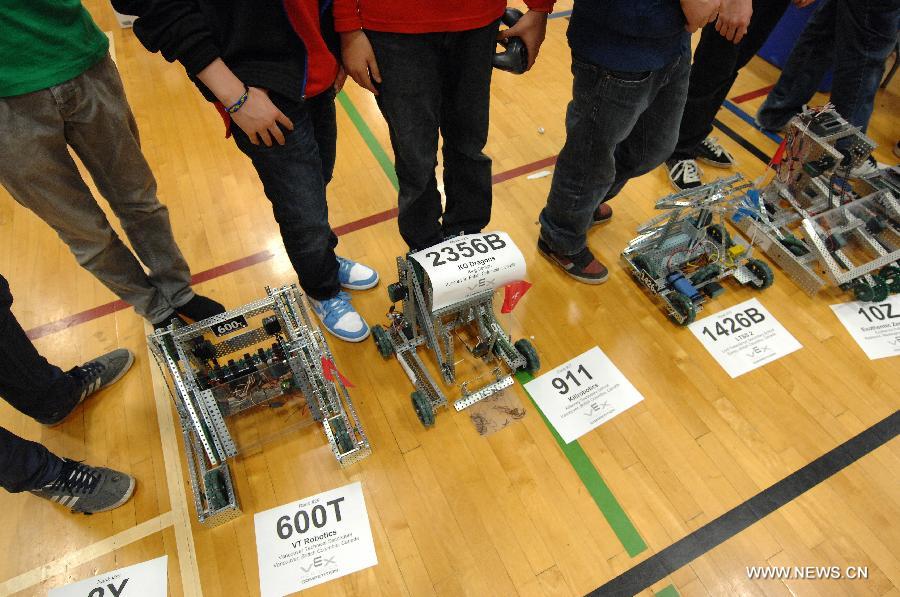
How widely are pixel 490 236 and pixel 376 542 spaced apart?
1.17 meters

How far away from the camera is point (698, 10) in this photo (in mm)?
1521

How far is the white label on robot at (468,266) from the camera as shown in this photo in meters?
1.79

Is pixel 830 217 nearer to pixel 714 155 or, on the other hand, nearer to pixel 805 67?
pixel 714 155

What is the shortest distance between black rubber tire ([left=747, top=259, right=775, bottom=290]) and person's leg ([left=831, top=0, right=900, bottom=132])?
44.4 inches

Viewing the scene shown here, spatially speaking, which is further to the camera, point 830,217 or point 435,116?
point 830,217

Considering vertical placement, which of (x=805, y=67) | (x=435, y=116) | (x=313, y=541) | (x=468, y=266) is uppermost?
(x=435, y=116)

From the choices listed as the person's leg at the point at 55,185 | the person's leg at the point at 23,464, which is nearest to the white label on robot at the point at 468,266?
the person's leg at the point at 55,185

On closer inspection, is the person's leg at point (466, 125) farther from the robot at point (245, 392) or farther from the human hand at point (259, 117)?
the robot at point (245, 392)

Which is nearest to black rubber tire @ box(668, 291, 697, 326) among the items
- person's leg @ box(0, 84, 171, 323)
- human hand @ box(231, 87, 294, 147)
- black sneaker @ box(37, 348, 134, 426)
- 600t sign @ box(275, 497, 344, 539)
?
600t sign @ box(275, 497, 344, 539)

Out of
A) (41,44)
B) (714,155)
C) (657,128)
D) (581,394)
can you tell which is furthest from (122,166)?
(714,155)

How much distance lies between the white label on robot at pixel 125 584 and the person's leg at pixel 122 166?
41.5 inches

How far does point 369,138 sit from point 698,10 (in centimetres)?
232

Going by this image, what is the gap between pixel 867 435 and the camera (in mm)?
2031

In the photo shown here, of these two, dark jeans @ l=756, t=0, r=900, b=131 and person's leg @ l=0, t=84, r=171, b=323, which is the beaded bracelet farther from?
dark jeans @ l=756, t=0, r=900, b=131
